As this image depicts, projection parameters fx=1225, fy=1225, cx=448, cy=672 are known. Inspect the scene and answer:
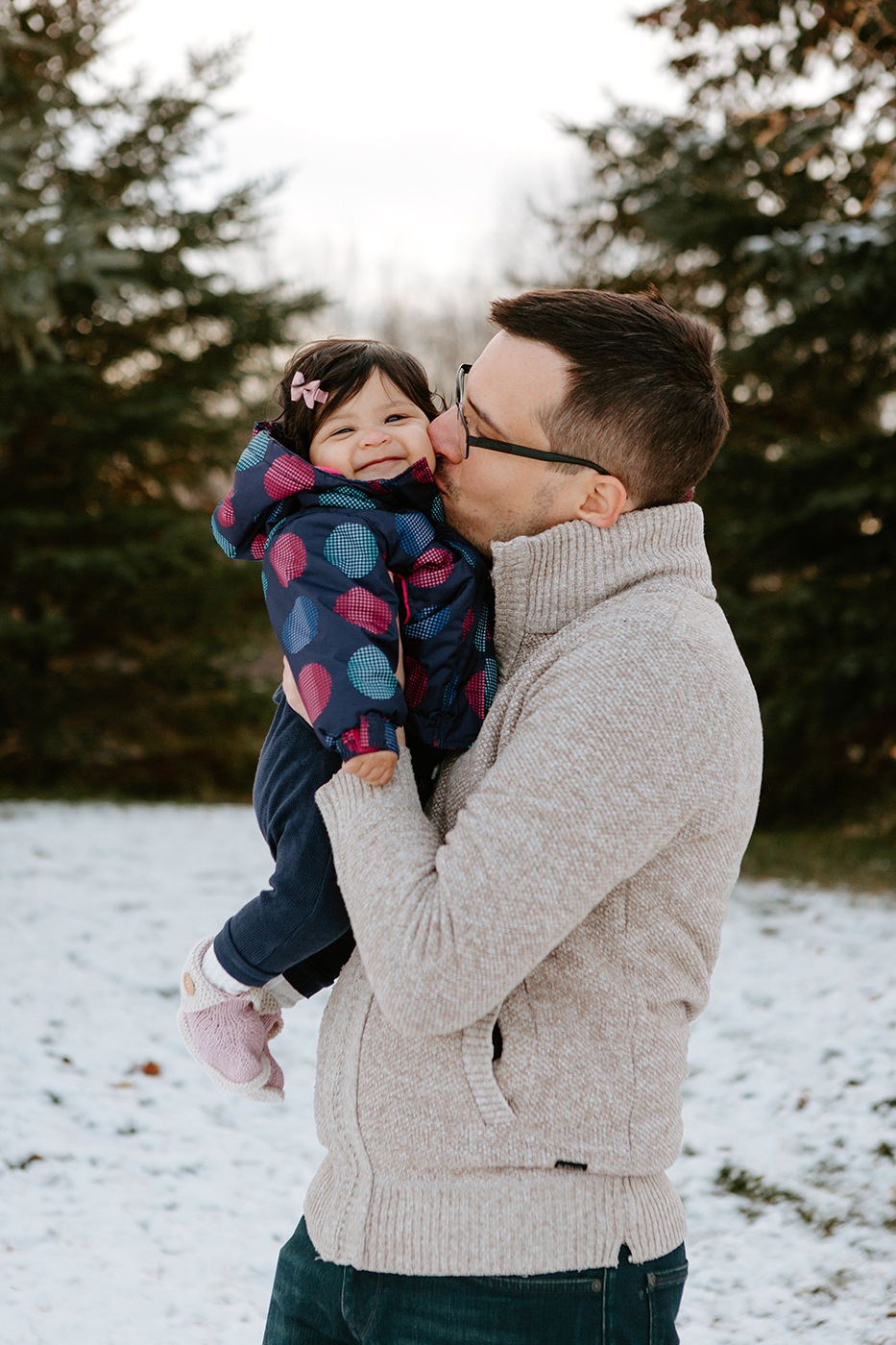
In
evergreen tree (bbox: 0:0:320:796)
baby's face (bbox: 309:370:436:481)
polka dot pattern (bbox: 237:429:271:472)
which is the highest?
evergreen tree (bbox: 0:0:320:796)

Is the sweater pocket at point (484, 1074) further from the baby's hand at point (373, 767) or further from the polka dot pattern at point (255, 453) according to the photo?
the polka dot pattern at point (255, 453)

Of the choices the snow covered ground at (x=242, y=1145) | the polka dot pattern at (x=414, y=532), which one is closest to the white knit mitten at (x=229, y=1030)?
the polka dot pattern at (x=414, y=532)

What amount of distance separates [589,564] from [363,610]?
11.8 inches

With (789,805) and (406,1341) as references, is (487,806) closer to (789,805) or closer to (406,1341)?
(406,1341)

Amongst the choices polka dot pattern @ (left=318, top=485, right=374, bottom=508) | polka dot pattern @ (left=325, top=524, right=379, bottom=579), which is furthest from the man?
polka dot pattern @ (left=318, top=485, right=374, bottom=508)

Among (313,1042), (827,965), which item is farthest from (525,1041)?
(827,965)

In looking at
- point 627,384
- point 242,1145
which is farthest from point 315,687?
point 242,1145

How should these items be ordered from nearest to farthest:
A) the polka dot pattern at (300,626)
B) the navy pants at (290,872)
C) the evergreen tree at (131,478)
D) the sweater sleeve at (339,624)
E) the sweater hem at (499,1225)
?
the sweater hem at (499,1225), the sweater sleeve at (339,624), the polka dot pattern at (300,626), the navy pants at (290,872), the evergreen tree at (131,478)

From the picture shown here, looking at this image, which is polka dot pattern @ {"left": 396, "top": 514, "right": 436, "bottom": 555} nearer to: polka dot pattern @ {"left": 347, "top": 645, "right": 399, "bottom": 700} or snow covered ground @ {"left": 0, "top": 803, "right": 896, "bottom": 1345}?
polka dot pattern @ {"left": 347, "top": 645, "right": 399, "bottom": 700}

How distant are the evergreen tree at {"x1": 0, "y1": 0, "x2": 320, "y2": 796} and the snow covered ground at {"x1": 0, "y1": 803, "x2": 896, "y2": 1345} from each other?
4.98 m

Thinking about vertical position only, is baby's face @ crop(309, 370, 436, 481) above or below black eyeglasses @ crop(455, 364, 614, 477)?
above

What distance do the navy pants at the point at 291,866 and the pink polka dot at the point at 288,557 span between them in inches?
6.7

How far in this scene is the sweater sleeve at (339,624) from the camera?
1485mm

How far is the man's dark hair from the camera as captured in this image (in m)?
1.52
